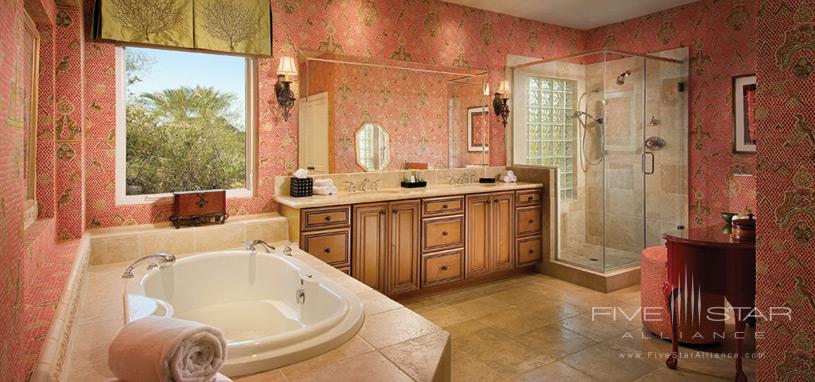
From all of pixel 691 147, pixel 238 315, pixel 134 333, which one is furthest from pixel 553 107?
pixel 134 333

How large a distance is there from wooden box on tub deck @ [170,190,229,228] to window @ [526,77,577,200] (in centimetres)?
295

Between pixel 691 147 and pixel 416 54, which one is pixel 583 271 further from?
pixel 416 54

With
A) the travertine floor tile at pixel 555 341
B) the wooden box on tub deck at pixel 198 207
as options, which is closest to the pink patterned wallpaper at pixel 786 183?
the travertine floor tile at pixel 555 341

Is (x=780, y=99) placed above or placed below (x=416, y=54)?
below

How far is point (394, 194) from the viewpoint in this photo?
152 inches

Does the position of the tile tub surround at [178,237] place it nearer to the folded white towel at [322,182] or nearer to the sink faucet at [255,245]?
the sink faucet at [255,245]

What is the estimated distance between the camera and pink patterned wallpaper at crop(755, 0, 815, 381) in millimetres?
1876

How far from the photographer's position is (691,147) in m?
4.68

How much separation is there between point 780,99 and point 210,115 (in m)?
3.29

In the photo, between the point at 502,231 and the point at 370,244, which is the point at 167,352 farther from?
the point at 502,231

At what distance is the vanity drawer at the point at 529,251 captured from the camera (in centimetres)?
456

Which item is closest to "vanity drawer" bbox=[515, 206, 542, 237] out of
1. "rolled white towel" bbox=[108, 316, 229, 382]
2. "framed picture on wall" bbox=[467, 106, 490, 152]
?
"framed picture on wall" bbox=[467, 106, 490, 152]

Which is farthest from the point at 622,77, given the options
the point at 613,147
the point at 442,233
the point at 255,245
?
the point at 255,245

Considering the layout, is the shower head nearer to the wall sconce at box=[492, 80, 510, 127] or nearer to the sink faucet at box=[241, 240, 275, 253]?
the wall sconce at box=[492, 80, 510, 127]
